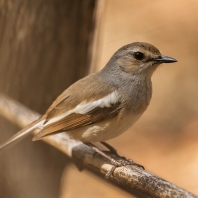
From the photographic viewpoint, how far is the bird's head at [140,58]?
3840 mm

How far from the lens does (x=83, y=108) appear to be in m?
3.86

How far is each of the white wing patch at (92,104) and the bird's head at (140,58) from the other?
0.89ft

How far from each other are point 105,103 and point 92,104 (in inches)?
4.3

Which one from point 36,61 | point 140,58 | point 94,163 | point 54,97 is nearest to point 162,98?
point 54,97

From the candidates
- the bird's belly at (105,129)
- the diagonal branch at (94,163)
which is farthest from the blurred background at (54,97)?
the bird's belly at (105,129)

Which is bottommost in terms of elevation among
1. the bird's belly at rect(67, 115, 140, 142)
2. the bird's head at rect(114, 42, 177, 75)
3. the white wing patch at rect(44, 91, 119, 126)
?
the bird's belly at rect(67, 115, 140, 142)

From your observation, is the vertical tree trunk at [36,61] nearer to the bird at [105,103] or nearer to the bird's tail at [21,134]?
the bird's tail at [21,134]

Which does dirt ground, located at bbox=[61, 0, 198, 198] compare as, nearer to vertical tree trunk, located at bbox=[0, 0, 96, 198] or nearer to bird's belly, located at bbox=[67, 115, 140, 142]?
vertical tree trunk, located at bbox=[0, 0, 96, 198]

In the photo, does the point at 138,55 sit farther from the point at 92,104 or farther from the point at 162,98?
the point at 162,98

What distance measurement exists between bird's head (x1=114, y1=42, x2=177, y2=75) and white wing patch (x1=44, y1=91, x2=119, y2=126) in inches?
10.6

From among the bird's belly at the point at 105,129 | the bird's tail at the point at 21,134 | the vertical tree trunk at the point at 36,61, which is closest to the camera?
the bird's belly at the point at 105,129

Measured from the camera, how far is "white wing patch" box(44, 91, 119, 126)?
3.82 metres

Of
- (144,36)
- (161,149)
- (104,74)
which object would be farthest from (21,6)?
(144,36)

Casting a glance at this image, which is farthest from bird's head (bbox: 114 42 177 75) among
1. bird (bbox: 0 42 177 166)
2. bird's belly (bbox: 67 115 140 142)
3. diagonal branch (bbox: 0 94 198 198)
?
diagonal branch (bbox: 0 94 198 198)
